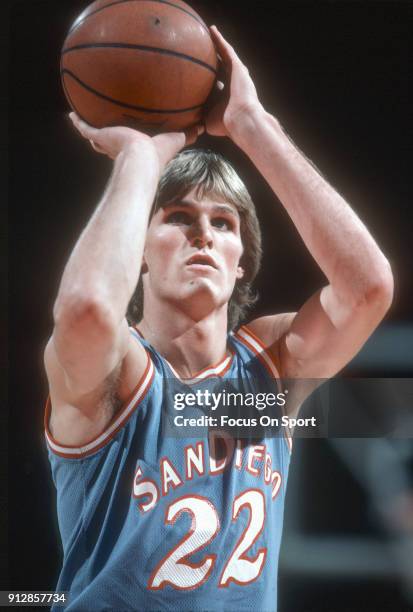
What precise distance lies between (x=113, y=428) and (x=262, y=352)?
42 centimetres

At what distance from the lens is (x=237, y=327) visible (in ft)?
6.12

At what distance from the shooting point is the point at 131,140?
5.05 ft

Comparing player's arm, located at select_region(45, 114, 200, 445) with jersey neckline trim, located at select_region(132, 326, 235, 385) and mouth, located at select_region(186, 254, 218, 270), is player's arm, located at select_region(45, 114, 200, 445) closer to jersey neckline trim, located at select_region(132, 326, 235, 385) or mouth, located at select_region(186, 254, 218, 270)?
jersey neckline trim, located at select_region(132, 326, 235, 385)

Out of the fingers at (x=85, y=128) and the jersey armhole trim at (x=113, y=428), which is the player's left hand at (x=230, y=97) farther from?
the jersey armhole trim at (x=113, y=428)

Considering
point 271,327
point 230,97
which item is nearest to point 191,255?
point 271,327

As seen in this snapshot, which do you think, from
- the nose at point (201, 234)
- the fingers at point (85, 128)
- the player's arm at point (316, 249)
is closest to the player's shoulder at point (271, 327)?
the player's arm at point (316, 249)

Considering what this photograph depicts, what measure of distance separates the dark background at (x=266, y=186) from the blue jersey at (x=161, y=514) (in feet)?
0.40

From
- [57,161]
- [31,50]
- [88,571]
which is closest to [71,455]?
[88,571]

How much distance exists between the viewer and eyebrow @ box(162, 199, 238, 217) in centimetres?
182

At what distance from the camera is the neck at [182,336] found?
1.80 metres

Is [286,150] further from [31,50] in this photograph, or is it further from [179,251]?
[31,50]

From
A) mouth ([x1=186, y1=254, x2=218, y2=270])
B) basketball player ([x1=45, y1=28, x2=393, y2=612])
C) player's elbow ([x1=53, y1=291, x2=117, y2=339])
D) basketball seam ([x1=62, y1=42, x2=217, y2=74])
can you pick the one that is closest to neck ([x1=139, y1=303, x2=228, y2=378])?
basketball player ([x1=45, y1=28, x2=393, y2=612])

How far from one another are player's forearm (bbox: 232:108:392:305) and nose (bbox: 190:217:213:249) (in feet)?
0.65

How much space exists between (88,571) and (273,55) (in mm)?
1417
